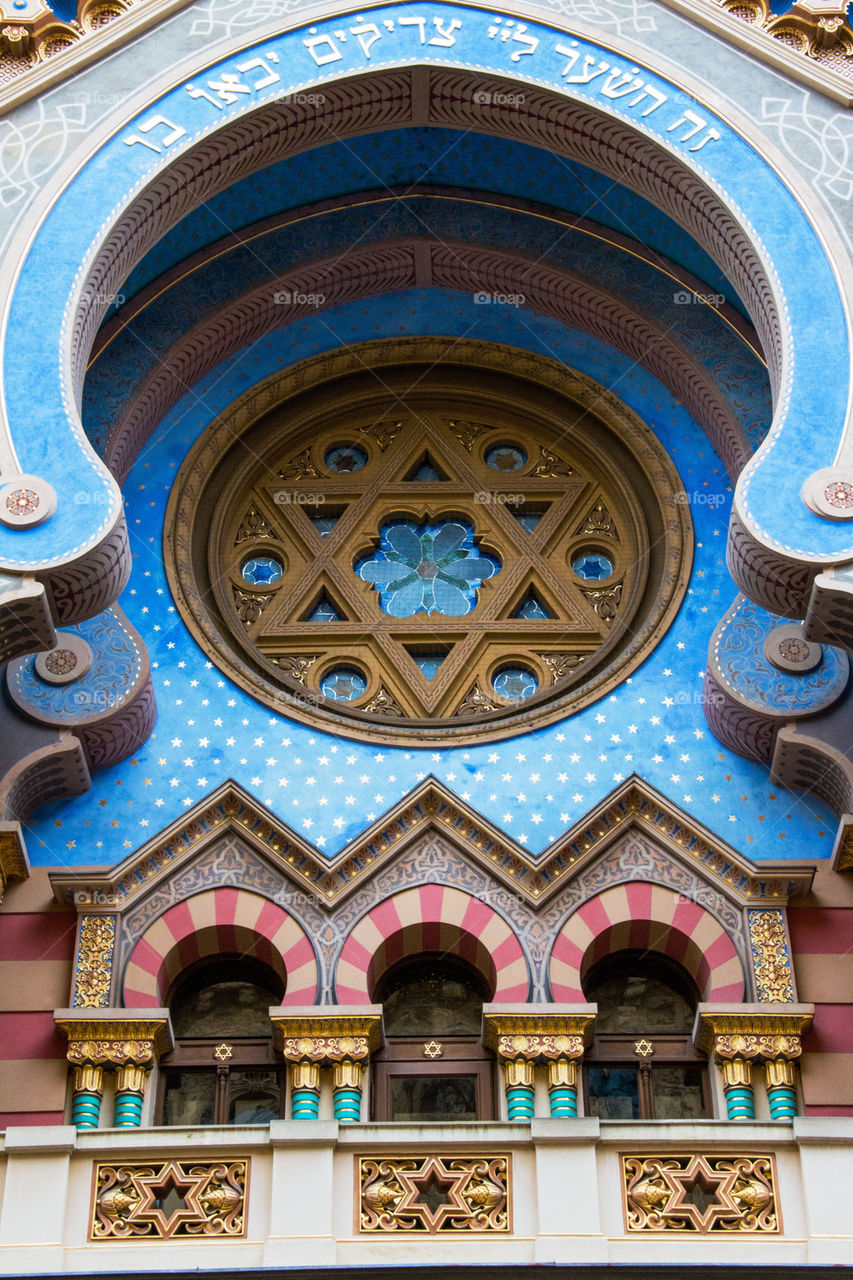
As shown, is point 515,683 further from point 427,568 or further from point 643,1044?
point 643,1044

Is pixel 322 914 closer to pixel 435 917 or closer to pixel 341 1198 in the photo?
pixel 435 917

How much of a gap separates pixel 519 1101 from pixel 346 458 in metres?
6.66

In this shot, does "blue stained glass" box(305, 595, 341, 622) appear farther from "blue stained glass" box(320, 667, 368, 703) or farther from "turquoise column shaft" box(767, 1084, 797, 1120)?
"turquoise column shaft" box(767, 1084, 797, 1120)

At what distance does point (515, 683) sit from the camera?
→ 1705cm

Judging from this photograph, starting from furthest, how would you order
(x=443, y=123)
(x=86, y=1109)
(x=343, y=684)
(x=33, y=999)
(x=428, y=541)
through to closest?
(x=428, y=541), (x=443, y=123), (x=343, y=684), (x=33, y=999), (x=86, y=1109)

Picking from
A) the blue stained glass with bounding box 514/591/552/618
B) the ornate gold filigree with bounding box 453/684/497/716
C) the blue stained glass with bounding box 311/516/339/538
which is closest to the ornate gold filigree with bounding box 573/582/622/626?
the blue stained glass with bounding box 514/591/552/618

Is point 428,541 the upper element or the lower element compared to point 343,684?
upper

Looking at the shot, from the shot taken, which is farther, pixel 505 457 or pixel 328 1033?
pixel 505 457

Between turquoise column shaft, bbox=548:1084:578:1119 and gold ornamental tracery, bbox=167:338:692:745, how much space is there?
3.04 meters

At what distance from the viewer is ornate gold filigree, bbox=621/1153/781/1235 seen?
473 inches

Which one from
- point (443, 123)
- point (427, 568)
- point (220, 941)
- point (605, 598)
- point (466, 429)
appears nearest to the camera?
point (220, 941)

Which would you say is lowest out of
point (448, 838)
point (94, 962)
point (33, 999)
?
point (33, 999)

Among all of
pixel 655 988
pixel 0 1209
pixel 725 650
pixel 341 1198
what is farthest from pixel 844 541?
pixel 0 1209

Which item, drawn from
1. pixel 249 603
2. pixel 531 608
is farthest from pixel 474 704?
pixel 249 603
